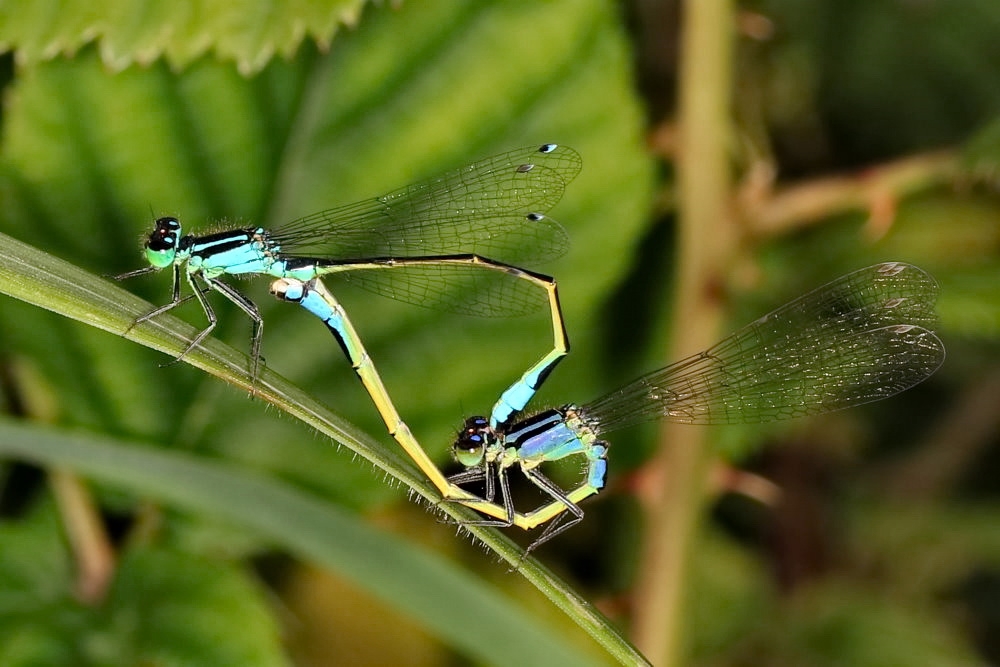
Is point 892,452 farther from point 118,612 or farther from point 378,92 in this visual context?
point 118,612

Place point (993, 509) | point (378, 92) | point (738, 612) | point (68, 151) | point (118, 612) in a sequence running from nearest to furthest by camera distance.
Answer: point (118, 612)
point (68, 151)
point (378, 92)
point (738, 612)
point (993, 509)

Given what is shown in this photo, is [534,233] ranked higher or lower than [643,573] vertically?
higher

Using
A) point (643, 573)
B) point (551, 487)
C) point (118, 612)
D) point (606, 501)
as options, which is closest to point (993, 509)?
point (606, 501)

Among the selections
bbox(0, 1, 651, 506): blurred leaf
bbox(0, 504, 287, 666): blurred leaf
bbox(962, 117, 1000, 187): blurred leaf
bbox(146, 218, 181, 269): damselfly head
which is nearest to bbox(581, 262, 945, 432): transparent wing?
bbox(962, 117, 1000, 187): blurred leaf

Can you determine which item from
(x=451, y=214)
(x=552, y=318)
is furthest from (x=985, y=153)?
(x=451, y=214)

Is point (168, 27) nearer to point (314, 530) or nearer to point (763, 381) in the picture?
point (314, 530)

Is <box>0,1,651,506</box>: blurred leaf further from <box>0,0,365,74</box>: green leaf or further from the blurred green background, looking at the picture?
<box>0,0,365,74</box>: green leaf

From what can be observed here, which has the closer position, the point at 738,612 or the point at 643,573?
the point at 643,573

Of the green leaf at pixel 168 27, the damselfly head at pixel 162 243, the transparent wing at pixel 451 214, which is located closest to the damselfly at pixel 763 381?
the transparent wing at pixel 451 214
